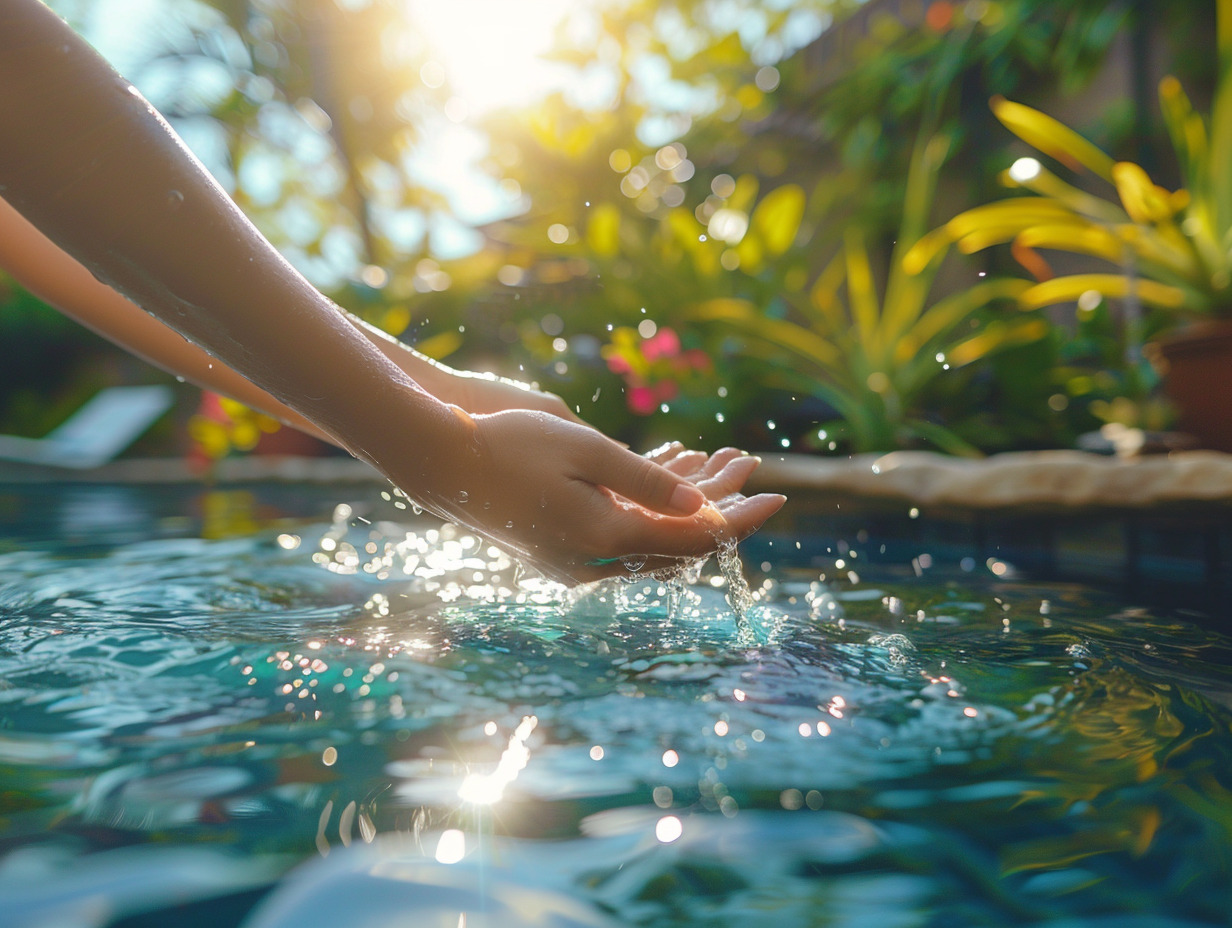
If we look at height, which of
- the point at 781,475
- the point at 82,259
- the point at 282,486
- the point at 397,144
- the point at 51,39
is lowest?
the point at 82,259

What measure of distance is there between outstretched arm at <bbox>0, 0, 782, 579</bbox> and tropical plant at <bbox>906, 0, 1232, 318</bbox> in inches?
123

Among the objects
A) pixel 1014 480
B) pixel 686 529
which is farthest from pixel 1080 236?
pixel 686 529

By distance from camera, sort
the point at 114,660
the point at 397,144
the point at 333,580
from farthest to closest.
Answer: the point at 397,144 → the point at 333,580 → the point at 114,660

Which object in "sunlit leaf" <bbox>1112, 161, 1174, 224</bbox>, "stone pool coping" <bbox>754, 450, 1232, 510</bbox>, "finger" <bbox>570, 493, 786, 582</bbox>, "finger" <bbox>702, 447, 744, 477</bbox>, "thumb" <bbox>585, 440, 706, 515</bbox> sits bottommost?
"finger" <bbox>570, 493, 786, 582</bbox>

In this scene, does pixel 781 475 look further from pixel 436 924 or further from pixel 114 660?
pixel 436 924

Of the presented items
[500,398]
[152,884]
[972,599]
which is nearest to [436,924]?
[152,884]

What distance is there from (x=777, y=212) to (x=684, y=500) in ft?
15.3

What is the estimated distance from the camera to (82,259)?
3.61 feet

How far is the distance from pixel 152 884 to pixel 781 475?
3.32 m

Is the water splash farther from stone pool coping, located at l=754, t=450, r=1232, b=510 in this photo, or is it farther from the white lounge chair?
the white lounge chair

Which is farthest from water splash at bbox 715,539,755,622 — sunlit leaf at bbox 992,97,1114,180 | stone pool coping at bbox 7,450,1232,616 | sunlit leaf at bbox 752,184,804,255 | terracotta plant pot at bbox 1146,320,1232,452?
sunlit leaf at bbox 752,184,804,255

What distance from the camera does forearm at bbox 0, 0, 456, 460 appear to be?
979mm

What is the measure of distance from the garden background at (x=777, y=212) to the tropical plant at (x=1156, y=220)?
0.05 ft

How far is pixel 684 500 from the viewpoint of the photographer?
52.9 inches
